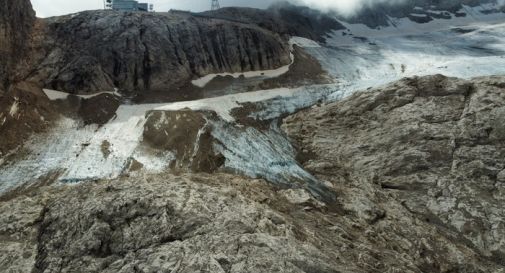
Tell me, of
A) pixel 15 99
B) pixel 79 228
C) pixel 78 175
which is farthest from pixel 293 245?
pixel 15 99

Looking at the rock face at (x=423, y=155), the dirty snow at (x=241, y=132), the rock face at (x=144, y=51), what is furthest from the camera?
the rock face at (x=144, y=51)

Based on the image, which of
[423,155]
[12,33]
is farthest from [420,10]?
[12,33]

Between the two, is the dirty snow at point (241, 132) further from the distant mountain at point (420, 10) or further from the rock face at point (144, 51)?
the distant mountain at point (420, 10)

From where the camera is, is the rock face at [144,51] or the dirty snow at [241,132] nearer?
the dirty snow at [241,132]

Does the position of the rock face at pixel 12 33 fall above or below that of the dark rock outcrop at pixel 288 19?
above

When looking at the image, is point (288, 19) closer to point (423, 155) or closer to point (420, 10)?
point (420, 10)

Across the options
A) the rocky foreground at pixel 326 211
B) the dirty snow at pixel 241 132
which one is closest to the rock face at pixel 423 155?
the rocky foreground at pixel 326 211

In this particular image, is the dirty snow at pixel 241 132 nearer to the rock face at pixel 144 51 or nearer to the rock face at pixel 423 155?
the rock face at pixel 423 155

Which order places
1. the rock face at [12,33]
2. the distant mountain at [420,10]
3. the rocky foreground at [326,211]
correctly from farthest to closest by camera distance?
1. the distant mountain at [420,10]
2. the rock face at [12,33]
3. the rocky foreground at [326,211]

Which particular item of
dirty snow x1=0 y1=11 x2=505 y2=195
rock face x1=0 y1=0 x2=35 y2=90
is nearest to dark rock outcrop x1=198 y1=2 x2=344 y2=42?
dirty snow x1=0 y1=11 x2=505 y2=195
